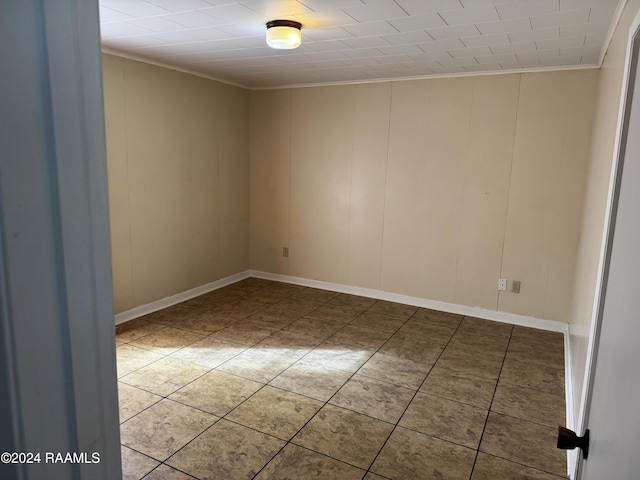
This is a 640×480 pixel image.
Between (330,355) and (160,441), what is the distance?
4.89ft

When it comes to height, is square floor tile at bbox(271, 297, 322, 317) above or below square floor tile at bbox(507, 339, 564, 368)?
above

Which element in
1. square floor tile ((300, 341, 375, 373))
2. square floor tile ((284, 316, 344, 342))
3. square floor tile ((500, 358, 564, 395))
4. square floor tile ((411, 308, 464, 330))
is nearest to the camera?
square floor tile ((500, 358, 564, 395))

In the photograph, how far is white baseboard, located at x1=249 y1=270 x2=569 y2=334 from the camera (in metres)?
4.13

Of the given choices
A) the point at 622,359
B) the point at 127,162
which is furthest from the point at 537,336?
the point at 127,162

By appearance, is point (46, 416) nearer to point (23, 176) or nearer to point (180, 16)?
point (23, 176)

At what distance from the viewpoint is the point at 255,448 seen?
2.30 m

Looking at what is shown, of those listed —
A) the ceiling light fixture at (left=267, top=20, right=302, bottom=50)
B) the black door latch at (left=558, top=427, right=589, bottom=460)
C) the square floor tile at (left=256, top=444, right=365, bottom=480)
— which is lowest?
the square floor tile at (left=256, top=444, right=365, bottom=480)

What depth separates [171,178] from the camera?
4.38 metres

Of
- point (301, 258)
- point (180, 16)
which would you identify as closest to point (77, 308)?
point (180, 16)

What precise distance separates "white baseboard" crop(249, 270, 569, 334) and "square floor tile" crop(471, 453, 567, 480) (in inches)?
A: 84.0

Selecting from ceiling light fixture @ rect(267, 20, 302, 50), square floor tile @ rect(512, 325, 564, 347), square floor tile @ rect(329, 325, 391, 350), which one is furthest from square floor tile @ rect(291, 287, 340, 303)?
ceiling light fixture @ rect(267, 20, 302, 50)

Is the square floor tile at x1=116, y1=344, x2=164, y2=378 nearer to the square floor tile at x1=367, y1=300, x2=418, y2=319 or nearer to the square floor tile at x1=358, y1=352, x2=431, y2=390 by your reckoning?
the square floor tile at x1=358, y1=352, x2=431, y2=390

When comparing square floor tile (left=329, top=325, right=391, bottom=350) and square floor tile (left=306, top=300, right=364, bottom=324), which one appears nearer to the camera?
square floor tile (left=329, top=325, right=391, bottom=350)

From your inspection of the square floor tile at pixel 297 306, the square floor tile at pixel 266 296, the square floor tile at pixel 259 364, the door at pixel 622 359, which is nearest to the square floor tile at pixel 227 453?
the square floor tile at pixel 259 364
